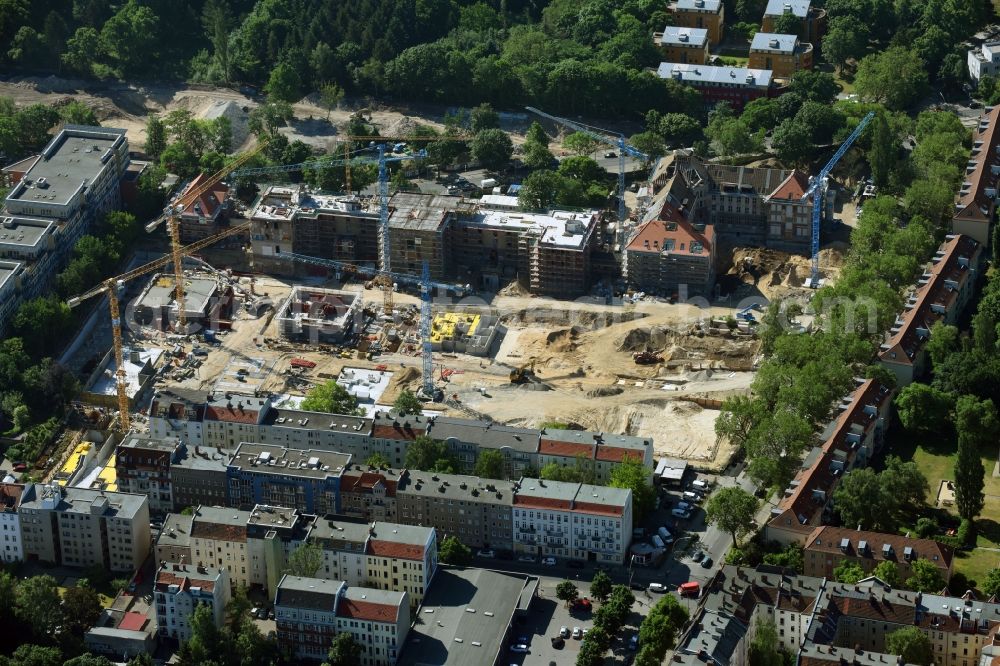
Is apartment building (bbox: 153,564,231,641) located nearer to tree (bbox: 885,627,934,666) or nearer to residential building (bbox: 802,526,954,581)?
residential building (bbox: 802,526,954,581)

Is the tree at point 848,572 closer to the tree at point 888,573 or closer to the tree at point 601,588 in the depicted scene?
the tree at point 888,573

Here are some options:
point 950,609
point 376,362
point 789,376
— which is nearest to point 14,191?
point 376,362

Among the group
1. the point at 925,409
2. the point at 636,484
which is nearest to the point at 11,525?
the point at 636,484

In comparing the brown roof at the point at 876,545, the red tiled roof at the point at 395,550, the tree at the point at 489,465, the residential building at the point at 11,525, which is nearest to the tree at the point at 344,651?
the red tiled roof at the point at 395,550

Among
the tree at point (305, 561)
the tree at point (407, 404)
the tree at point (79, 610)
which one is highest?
the tree at point (407, 404)

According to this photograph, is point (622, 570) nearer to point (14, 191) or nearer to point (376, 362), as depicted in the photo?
point (376, 362)
